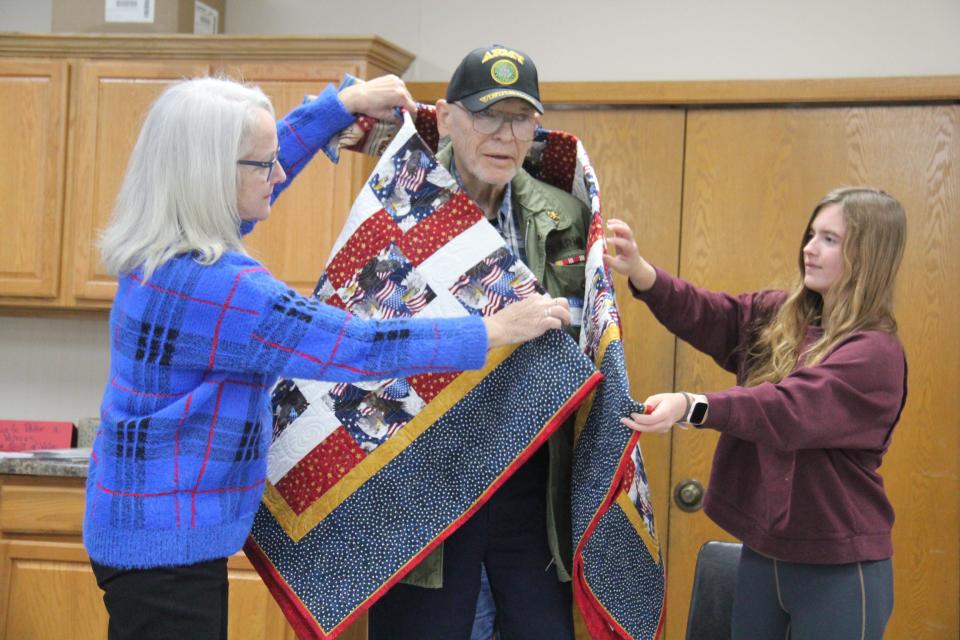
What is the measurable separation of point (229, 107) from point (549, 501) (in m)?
0.85

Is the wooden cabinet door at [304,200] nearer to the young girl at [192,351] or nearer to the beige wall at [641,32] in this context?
the beige wall at [641,32]

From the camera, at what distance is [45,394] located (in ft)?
13.4

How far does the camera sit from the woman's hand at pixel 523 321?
1.73 m

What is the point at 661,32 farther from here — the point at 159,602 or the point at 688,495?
the point at 159,602

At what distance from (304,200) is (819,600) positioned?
2.07m

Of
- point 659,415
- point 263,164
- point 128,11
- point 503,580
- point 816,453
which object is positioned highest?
point 128,11

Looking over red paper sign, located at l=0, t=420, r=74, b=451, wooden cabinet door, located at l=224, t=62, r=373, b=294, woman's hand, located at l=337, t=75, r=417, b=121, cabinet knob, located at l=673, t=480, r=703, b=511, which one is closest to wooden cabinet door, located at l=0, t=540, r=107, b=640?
red paper sign, located at l=0, t=420, r=74, b=451

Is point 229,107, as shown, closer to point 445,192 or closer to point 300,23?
point 445,192

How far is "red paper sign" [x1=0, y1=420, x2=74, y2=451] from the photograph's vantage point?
154 inches

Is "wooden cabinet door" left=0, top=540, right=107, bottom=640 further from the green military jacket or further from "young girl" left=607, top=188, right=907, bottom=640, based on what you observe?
"young girl" left=607, top=188, right=907, bottom=640

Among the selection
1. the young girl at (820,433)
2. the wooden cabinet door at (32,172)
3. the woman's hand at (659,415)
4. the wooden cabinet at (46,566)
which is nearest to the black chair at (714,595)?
the young girl at (820,433)

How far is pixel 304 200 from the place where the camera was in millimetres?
3498

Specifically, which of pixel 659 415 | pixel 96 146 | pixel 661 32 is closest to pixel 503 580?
pixel 659 415

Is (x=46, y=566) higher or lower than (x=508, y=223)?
lower
